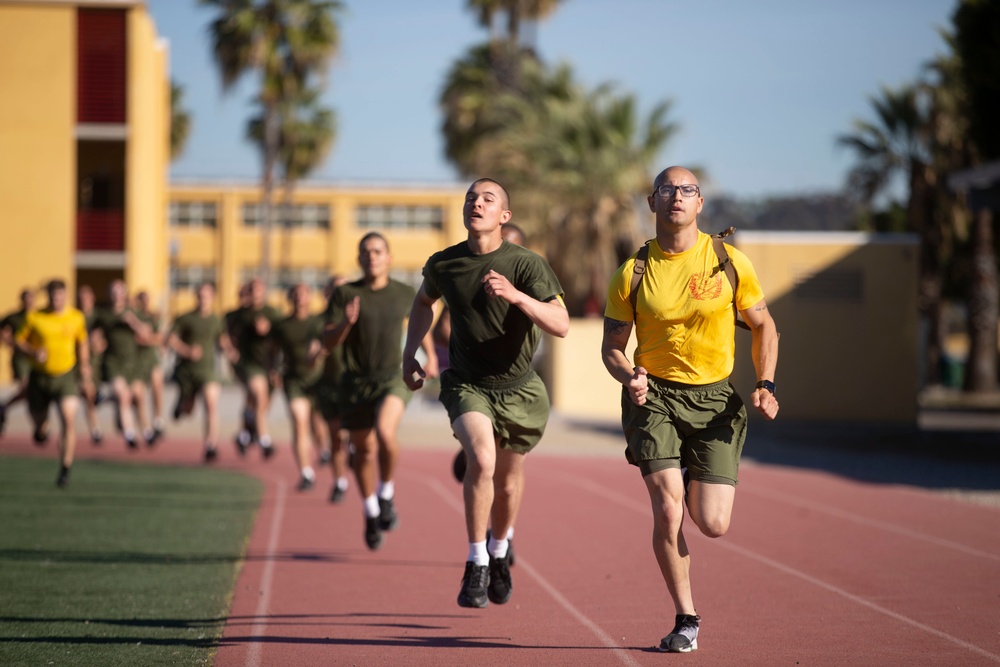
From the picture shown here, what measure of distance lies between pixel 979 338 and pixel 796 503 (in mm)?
29786

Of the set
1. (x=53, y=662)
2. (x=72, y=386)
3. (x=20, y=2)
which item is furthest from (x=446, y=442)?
(x=20, y=2)

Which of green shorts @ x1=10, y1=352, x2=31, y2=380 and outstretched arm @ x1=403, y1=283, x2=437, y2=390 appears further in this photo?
green shorts @ x1=10, y1=352, x2=31, y2=380

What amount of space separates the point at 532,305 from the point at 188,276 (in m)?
64.8

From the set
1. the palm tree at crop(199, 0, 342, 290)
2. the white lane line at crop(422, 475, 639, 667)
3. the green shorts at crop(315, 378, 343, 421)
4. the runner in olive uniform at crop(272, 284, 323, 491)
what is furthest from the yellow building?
the white lane line at crop(422, 475, 639, 667)

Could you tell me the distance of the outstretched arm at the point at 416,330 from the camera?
25.4 ft

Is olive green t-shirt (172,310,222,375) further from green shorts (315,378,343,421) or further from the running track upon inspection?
green shorts (315,378,343,421)

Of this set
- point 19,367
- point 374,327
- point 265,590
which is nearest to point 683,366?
point 265,590

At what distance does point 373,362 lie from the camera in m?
10.3

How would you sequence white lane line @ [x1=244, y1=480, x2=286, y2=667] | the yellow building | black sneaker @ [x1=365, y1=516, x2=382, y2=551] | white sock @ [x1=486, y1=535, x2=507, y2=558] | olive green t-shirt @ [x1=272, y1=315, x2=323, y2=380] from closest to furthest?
white lane line @ [x1=244, y1=480, x2=286, y2=667], white sock @ [x1=486, y1=535, x2=507, y2=558], black sneaker @ [x1=365, y1=516, x2=382, y2=551], olive green t-shirt @ [x1=272, y1=315, x2=323, y2=380], the yellow building

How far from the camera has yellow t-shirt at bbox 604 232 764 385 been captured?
6492 mm

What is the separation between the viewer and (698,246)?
659cm

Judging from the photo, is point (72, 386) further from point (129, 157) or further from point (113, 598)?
point (129, 157)

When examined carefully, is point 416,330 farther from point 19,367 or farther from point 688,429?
point 19,367

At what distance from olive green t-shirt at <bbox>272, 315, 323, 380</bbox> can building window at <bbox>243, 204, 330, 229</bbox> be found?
5483 centimetres
